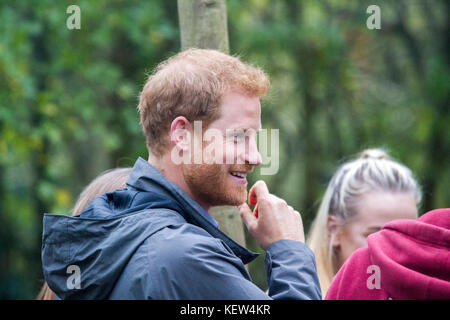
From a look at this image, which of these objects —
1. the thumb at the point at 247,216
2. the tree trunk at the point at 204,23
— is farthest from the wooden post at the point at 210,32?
the thumb at the point at 247,216

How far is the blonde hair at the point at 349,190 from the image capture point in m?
3.04

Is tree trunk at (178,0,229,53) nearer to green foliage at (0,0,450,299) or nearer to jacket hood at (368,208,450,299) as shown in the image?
jacket hood at (368,208,450,299)

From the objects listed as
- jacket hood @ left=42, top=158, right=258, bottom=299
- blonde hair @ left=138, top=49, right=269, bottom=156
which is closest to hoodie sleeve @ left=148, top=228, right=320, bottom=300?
jacket hood @ left=42, top=158, right=258, bottom=299

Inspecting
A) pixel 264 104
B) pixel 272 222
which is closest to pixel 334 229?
pixel 272 222

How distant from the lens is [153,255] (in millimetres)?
1620

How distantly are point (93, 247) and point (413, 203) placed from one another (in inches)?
77.3

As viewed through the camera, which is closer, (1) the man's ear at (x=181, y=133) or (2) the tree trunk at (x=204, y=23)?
(1) the man's ear at (x=181, y=133)

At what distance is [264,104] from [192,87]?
15.0 ft

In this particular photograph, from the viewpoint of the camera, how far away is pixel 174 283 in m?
1.61

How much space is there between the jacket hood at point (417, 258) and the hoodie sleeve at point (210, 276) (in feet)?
0.91

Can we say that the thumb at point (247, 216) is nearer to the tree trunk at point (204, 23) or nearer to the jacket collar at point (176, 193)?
the jacket collar at point (176, 193)

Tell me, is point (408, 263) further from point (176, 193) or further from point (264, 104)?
point (264, 104)
